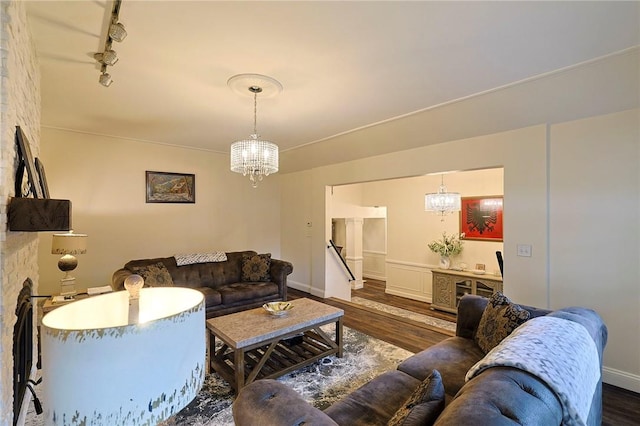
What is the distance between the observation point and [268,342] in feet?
8.29

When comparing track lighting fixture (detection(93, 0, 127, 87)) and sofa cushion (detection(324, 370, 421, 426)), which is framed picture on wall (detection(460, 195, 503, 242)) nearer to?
sofa cushion (detection(324, 370, 421, 426))

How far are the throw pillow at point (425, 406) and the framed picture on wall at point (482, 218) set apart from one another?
4750mm

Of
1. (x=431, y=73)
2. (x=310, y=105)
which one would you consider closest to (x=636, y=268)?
(x=431, y=73)

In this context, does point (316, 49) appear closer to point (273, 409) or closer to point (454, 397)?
point (273, 409)

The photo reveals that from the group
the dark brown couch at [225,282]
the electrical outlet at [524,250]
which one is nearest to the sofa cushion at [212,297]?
the dark brown couch at [225,282]

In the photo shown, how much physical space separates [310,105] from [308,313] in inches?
86.9

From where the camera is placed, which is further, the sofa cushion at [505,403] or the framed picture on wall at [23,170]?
the framed picture on wall at [23,170]

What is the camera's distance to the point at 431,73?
2486mm

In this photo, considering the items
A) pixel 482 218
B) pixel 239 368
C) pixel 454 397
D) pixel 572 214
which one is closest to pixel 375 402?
pixel 454 397

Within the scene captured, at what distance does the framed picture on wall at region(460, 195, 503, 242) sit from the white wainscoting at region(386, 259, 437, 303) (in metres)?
1.02

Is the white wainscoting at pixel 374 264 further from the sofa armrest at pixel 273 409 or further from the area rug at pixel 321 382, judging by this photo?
the sofa armrest at pixel 273 409

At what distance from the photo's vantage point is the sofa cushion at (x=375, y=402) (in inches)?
59.8

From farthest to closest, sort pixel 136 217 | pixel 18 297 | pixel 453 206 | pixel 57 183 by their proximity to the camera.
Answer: pixel 453 206, pixel 136 217, pixel 57 183, pixel 18 297

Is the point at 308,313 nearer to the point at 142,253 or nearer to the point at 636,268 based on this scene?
the point at 636,268
